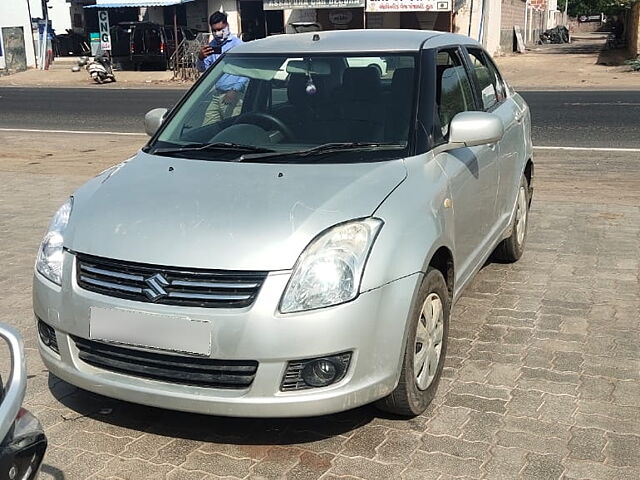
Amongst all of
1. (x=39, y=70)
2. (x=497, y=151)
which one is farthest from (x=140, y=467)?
(x=39, y=70)

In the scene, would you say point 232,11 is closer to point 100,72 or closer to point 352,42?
point 100,72

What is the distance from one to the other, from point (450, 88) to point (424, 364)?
1.80m

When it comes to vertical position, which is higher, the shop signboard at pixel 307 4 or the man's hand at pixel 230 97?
the shop signboard at pixel 307 4

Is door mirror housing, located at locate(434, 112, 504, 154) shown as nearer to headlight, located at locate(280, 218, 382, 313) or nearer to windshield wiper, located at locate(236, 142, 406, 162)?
windshield wiper, located at locate(236, 142, 406, 162)

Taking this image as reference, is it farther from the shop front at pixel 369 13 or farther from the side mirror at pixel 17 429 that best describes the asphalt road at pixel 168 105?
the shop front at pixel 369 13

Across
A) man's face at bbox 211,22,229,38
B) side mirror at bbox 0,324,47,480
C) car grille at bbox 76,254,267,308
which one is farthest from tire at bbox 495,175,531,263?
man's face at bbox 211,22,229,38

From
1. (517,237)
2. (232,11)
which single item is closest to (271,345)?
(517,237)

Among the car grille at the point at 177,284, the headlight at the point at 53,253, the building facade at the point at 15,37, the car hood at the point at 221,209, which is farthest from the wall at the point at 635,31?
the car grille at the point at 177,284

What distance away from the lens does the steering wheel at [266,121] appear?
427 centimetres

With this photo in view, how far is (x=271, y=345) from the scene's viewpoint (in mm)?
3041

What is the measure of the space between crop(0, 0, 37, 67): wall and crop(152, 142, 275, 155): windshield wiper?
1390 inches

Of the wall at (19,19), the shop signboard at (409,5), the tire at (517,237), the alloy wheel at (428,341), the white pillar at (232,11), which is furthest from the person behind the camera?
the white pillar at (232,11)

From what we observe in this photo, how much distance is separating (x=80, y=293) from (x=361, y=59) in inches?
84.8

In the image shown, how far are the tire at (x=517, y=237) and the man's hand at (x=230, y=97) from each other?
228 centimetres
